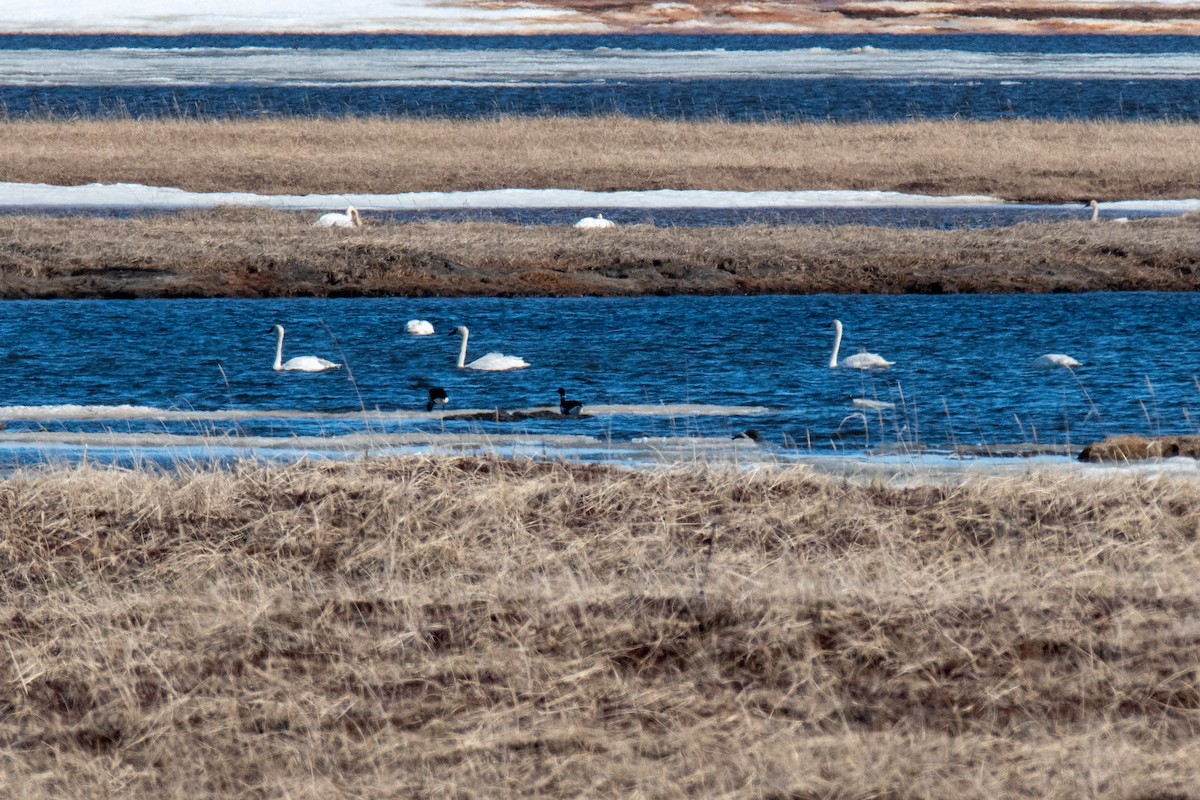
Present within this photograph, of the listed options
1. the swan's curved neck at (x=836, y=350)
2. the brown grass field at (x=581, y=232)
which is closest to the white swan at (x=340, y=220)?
the brown grass field at (x=581, y=232)

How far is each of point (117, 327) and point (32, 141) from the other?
20.4 metres

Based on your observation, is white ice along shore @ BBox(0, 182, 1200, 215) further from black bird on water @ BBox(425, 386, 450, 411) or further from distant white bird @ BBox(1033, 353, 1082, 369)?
black bird on water @ BBox(425, 386, 450, 411)

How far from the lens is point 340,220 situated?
26094mm

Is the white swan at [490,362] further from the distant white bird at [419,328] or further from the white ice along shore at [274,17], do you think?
the white ice along shore at [274,17]

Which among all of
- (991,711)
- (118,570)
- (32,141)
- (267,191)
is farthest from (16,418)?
(32,141)

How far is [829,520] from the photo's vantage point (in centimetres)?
880

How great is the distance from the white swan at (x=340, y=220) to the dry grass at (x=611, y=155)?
652 cm

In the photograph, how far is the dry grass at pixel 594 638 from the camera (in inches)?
225

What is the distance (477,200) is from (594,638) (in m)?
24.7

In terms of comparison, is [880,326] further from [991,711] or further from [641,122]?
[641,122]

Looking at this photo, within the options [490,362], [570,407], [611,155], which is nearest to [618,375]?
[490,362]

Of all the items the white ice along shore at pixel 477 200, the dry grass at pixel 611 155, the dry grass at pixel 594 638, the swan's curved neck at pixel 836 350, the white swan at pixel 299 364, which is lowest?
the dry grass at pixel 611 155

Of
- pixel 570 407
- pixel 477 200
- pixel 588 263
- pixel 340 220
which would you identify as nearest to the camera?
pixel 570 407

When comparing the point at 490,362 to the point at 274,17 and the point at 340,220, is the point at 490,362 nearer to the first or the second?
the point at 340,220
